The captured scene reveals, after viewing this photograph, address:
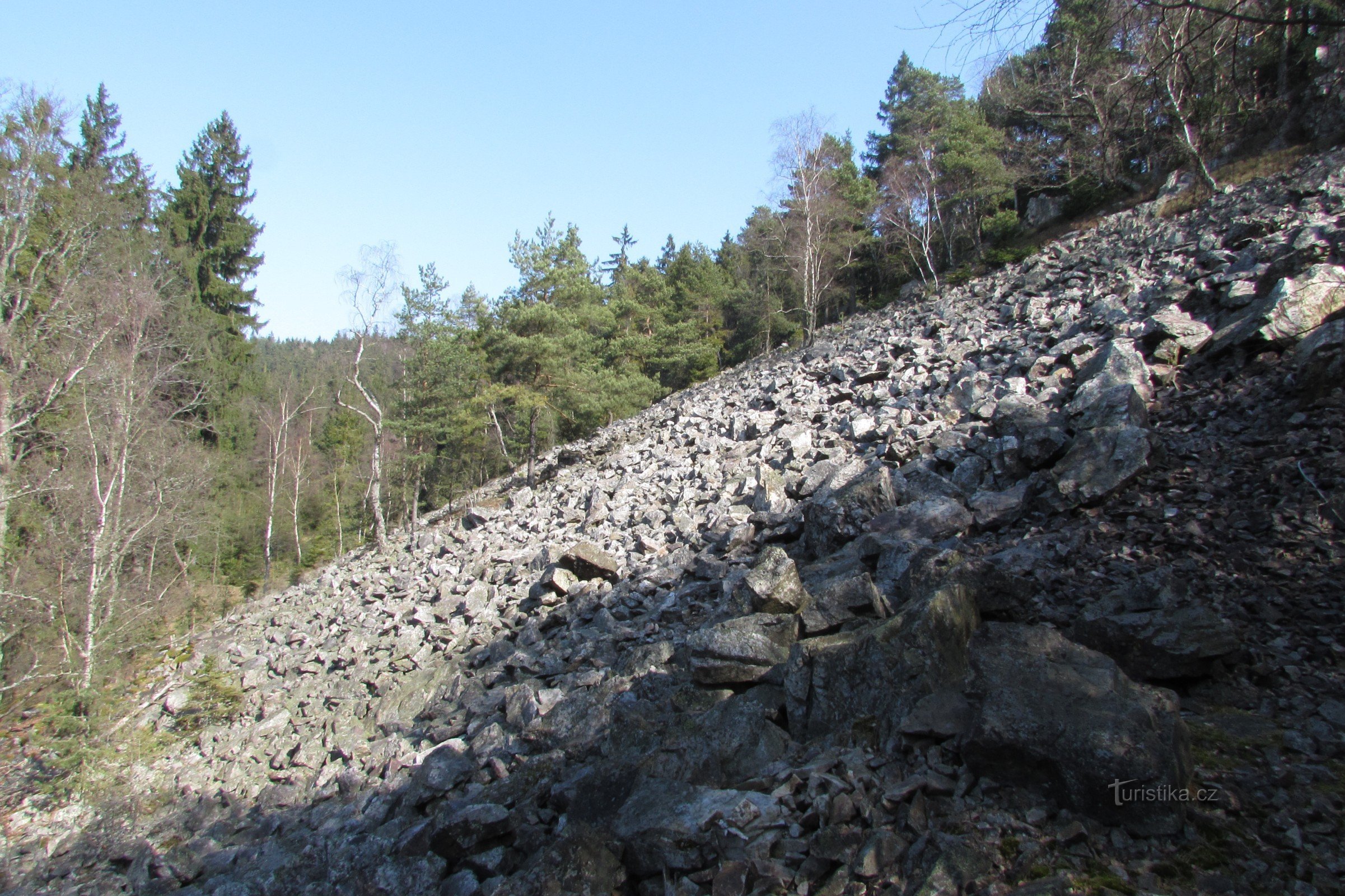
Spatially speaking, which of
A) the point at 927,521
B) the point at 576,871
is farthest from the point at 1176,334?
the point at 576,871

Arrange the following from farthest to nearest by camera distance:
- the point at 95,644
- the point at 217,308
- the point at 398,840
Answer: the point at 217,308
the point at 95,644
the point at 398,840

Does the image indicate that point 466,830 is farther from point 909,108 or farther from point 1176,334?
point 909,108

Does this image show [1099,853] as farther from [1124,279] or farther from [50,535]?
[50,535]

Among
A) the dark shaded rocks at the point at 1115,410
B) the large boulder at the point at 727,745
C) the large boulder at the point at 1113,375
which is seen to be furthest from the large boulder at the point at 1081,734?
the large boulder at the point at 1113,375

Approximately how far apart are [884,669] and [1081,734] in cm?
134

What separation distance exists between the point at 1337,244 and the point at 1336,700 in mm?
8531

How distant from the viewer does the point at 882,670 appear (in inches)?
170

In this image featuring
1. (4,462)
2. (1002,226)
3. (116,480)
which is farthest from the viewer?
(1002,226)

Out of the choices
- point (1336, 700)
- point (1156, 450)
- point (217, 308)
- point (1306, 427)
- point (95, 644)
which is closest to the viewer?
point (1336, 700)

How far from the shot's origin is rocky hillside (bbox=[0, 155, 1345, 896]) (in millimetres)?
3139

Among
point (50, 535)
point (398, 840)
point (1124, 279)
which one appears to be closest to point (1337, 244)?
point (1124, 279)

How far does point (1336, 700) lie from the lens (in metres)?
A: 3.58

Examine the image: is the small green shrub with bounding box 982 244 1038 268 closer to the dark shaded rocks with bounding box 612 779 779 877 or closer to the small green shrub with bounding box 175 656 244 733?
the dark shaded rocks with bounding box 612 779 779 877

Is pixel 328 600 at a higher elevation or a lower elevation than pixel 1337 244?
lower
